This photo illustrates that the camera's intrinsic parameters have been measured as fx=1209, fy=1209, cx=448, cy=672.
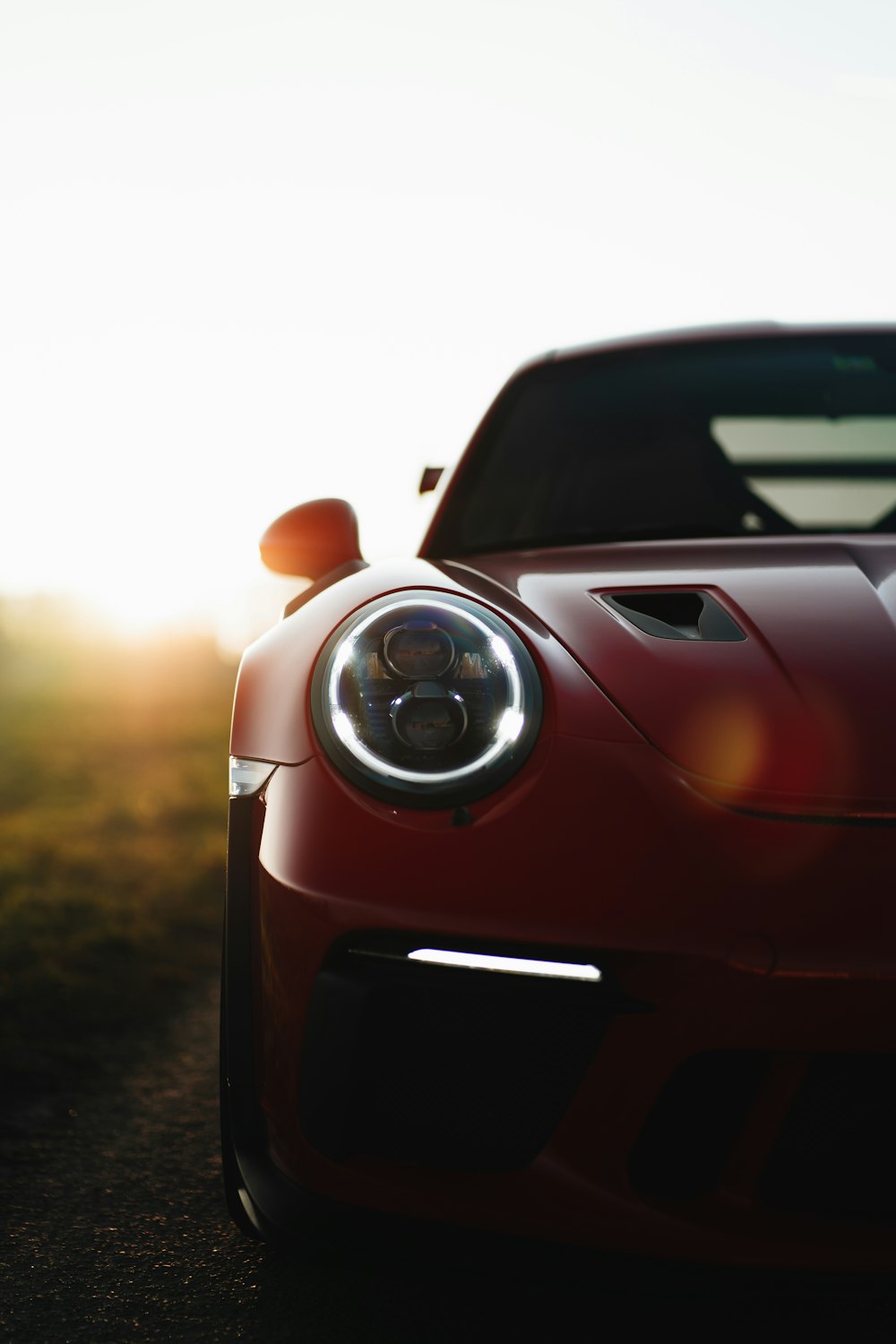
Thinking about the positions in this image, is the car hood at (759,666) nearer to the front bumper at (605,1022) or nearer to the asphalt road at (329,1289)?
the front bumper at (605,1022)

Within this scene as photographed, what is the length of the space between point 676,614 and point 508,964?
580 millimetres

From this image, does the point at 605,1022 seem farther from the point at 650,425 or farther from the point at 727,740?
the point at 650,425

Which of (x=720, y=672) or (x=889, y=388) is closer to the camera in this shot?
(x=720, y=672)

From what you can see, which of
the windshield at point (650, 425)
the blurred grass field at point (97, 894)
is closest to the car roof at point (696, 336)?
the windshield at point (650, 425)

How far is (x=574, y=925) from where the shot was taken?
4.18 ft

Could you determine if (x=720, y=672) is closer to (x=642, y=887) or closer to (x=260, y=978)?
(x=642, y=887)

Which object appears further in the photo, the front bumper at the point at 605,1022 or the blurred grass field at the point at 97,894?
the blurred grass field at the point at 97,894

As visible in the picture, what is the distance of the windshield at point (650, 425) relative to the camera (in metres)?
2.60

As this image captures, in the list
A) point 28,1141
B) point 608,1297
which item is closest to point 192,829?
point 28,1141

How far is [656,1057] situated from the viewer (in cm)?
126

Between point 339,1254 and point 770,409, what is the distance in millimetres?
2071

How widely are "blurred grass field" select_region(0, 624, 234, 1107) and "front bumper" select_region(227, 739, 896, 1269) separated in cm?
153

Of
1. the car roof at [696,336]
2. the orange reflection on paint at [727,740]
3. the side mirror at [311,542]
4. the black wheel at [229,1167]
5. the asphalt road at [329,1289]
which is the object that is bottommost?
the asphalt road at [329,1289]

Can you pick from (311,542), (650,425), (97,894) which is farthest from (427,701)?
(97,894)
